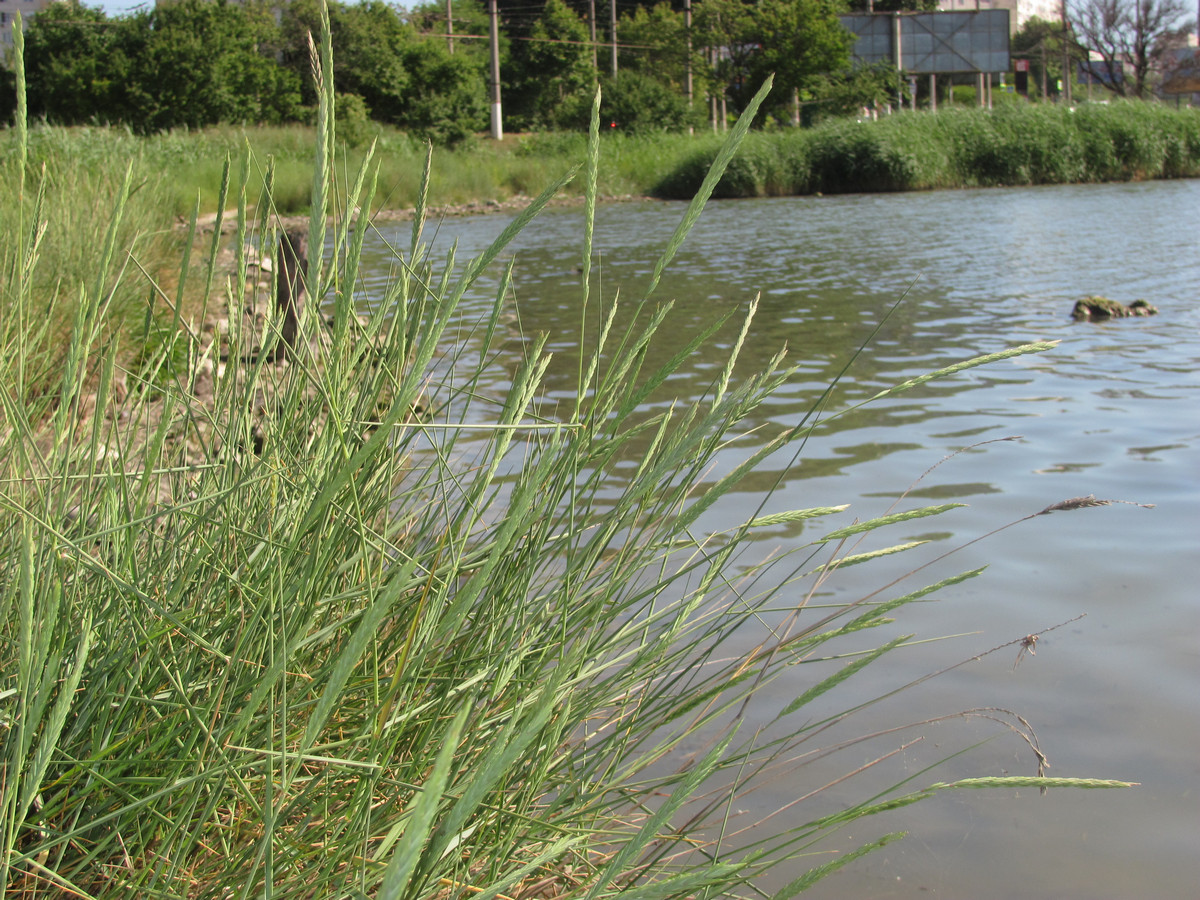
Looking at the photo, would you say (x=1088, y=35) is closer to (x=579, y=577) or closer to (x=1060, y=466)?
(x=1060, y=466)

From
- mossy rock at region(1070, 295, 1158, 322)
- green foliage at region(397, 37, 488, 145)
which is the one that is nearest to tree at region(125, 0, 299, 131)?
green foliage at region(397, 37, 488, 145)

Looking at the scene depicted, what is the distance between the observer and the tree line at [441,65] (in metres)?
25.8

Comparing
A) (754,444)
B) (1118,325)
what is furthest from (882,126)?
(754,444)

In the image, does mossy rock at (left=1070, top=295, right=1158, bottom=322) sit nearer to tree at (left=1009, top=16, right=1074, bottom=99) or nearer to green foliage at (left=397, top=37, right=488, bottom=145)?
green foliage at (left=397, top=37, right=488, bottom=145)

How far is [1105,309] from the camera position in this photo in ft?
20.6

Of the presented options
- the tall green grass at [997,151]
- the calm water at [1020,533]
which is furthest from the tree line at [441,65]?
the calm water at [1020,533]

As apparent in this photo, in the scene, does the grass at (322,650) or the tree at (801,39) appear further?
the tree at (801,39)

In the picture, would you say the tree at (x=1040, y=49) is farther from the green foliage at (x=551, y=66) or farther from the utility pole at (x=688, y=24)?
the green foliage at (x=551, y=66)

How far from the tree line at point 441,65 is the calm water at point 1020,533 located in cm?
1859

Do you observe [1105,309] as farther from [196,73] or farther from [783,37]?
[783,37]

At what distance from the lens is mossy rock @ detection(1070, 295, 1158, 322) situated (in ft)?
20.6

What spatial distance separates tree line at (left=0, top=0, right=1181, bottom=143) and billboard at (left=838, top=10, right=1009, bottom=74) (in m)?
1.42

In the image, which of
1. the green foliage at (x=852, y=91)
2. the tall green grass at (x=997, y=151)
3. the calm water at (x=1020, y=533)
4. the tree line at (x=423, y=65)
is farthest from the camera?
the green foliage at (x=852, y=91)

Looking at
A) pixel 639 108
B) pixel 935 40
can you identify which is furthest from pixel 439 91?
pixel 935 40
